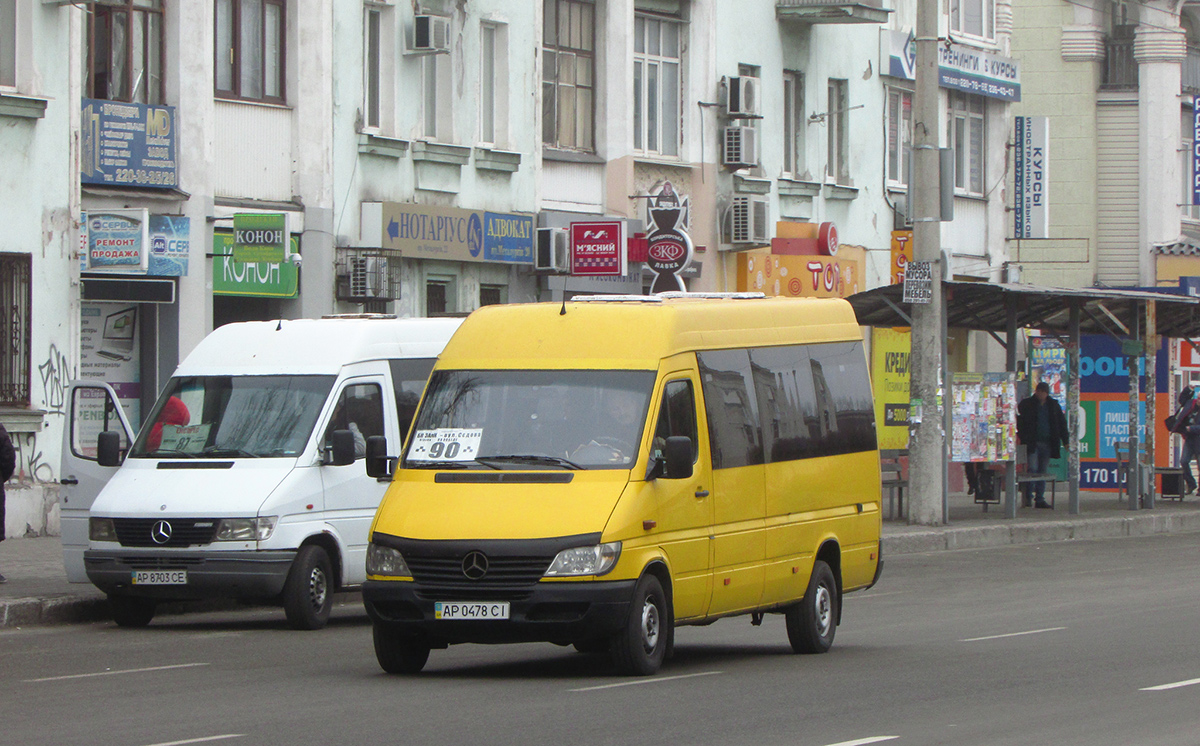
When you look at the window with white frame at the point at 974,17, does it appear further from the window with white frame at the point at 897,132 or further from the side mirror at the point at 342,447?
the side mirror at the point at 342,447

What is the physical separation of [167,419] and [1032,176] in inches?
1123

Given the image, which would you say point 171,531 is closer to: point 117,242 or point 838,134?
point 117,242

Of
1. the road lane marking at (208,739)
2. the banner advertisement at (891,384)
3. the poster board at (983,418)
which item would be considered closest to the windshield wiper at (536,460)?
the road lane marking at (208,739)

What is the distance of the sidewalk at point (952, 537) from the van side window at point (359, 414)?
93.7 inches

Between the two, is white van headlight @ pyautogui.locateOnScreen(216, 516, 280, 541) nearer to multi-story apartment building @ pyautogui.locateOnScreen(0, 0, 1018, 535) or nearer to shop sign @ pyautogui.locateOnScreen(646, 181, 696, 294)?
multi-story apartment building @ pyautogui.locateOnScreen(0, 0, 1018, 535)

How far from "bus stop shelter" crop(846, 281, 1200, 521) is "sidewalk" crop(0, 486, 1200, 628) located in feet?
2.16

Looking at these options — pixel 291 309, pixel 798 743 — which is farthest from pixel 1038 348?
pixel 798 743

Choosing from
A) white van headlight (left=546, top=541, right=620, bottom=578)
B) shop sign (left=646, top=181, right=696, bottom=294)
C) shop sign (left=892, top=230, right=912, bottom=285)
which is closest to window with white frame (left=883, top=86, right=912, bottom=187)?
shop sign (left=892, top=230, right=912, bottom=285)

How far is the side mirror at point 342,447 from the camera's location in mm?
15180

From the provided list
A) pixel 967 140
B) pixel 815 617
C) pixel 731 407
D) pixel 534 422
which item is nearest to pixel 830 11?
pixel 967 140

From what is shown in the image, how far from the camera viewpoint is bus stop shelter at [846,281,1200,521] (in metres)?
26.8

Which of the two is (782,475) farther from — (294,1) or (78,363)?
(294,1)

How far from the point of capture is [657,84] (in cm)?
3200

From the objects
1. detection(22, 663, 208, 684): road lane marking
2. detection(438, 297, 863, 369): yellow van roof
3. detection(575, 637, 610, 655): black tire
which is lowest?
detection(22, 663, 208, 684): road lane marking
